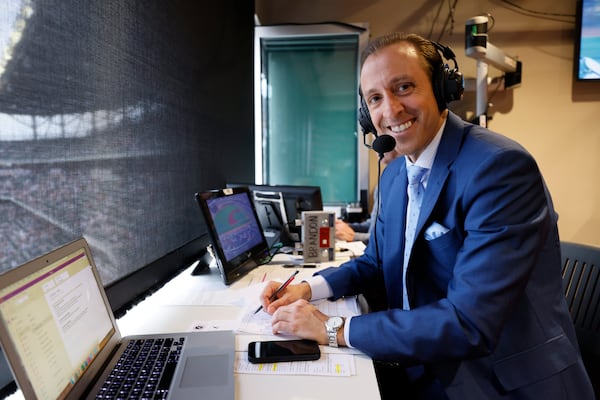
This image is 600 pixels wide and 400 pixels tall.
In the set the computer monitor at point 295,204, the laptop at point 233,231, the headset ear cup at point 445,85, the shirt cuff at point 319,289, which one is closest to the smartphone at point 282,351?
the shirt cuff at point 319,289

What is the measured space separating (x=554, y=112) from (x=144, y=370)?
3.58 meters

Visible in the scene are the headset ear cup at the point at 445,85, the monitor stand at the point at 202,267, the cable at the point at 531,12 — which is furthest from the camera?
the cable at the point at 531,12

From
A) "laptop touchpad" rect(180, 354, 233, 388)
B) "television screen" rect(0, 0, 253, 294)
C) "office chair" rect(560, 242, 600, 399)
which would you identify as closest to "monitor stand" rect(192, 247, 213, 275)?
"television screen" rect(0, 0, 253, 294)

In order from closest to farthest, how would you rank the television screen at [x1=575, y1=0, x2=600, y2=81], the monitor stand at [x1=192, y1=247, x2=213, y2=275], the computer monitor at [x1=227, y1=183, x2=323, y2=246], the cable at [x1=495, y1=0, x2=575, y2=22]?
1. the monitor stand at [x1=192, y1=247, x2=213, y2=275]
2. the computer monitor at [x1=227, y1=183, x2=323, y2=246]
3. the television screen at [x1=575, y1=0, x2=600, y2=81]
4. the cable at [x1=495, y1=0, x2=575, y2=22]

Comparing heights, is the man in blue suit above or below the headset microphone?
below

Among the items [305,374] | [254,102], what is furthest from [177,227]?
[254,102]

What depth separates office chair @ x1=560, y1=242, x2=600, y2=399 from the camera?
3.98 ft

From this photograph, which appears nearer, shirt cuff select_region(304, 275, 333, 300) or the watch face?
the watch face

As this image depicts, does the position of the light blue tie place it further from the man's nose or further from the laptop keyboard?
the laptop keyboard

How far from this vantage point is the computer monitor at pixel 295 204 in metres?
2.05

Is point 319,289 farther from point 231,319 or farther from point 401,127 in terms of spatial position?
point 401,127

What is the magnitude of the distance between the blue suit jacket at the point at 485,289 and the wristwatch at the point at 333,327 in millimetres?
37

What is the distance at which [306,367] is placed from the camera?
0.83 m

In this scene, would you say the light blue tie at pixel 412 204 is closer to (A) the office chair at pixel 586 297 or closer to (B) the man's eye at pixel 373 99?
(B) the man's eye at pixel 373 99
